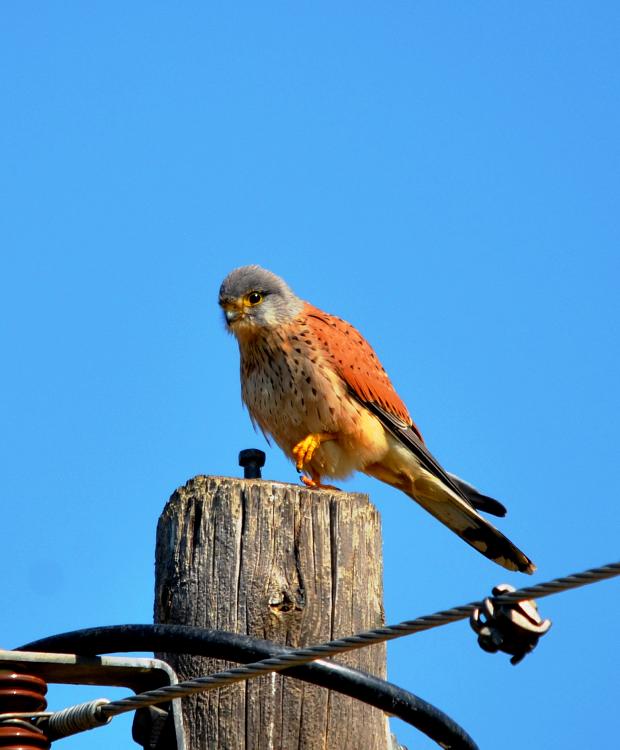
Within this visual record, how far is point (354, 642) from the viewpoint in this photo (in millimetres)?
2193

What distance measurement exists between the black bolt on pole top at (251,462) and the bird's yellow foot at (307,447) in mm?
2149

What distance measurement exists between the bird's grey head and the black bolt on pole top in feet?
8.03

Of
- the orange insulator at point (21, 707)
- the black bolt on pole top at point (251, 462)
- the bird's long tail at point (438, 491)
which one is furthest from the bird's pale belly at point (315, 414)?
the orange insulator at point (21, 707)

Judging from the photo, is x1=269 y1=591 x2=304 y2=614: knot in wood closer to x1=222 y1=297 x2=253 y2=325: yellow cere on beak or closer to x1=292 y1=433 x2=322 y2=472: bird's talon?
x1=292 y1=433 x2=322 y2=472: bird's talon

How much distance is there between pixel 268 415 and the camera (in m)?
5.39

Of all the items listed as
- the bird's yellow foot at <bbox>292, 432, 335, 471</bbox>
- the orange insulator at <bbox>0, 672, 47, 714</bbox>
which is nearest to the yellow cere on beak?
the bird's yellow foot at <bbox>292, 432, 335, 471</bbox>

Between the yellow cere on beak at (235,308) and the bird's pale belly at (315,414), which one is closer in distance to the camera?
the bird's pale belly at (315,414)

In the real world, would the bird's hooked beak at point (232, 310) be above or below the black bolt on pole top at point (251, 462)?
above

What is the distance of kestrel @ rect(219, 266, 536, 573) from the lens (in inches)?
209

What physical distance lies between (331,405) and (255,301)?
0.74 metres

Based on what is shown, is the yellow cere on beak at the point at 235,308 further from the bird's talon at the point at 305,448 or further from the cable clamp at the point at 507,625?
the cable clamp at the point at 507,625

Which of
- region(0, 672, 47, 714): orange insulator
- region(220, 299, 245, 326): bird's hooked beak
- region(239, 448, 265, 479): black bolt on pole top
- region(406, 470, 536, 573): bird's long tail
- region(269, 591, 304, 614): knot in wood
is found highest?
region(220, 299, 245, 326): bird's hooked beak

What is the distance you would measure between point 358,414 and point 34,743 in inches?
124

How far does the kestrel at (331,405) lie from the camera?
17.5 feet
